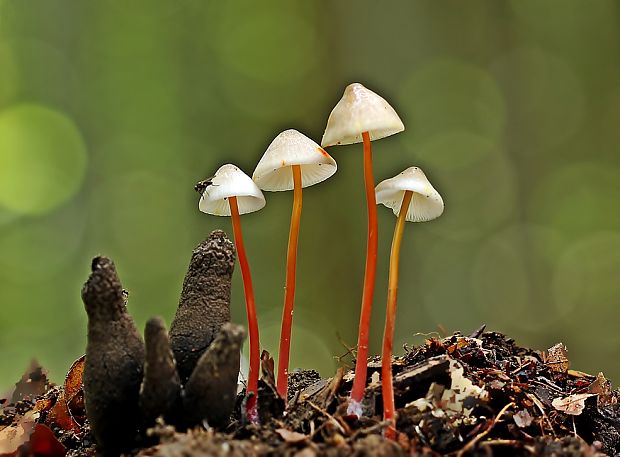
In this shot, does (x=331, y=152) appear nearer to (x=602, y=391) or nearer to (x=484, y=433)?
(x=602, y=391)

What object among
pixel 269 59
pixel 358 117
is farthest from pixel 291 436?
pixel 269 59

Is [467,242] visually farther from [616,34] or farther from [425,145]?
[616,34]

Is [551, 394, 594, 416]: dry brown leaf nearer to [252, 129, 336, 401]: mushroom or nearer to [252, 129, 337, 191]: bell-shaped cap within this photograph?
[252, 129, 336, 401]: mushroom

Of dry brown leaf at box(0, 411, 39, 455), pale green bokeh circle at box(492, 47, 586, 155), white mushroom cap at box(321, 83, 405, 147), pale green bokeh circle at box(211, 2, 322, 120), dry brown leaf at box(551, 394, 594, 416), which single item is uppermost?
pale green bokeh circle at box(211, 2, 322, 120)

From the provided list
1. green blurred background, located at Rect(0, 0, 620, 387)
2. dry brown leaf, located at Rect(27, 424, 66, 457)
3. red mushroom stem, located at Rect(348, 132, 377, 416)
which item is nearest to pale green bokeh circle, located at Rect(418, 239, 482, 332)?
green blurred background, located at Rect(0, 0, 620, 387)

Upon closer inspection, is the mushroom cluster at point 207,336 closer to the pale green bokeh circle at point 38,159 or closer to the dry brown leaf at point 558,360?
the dry brown leaf at point 558,360

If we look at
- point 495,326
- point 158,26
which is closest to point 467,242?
point 495,326
